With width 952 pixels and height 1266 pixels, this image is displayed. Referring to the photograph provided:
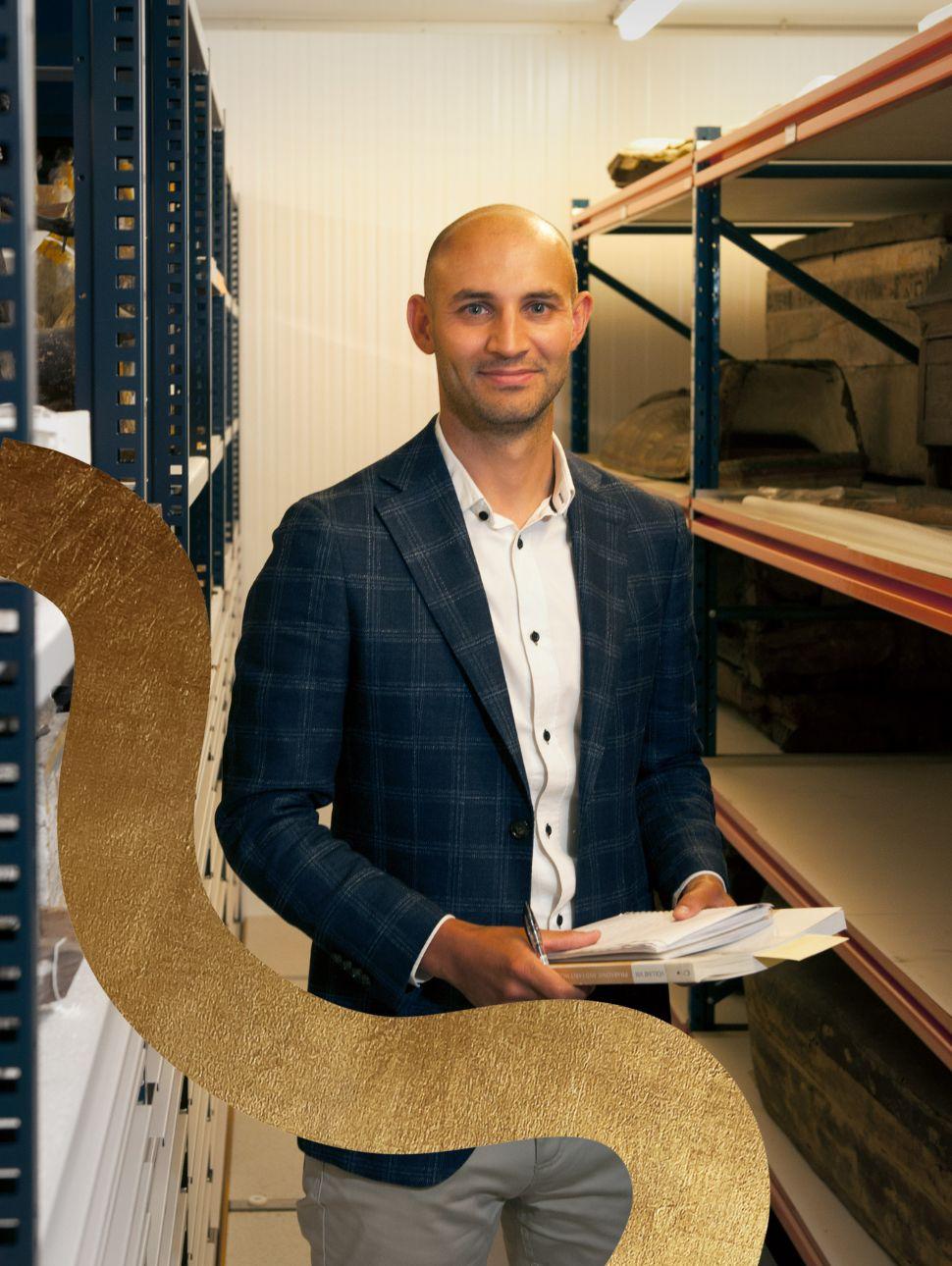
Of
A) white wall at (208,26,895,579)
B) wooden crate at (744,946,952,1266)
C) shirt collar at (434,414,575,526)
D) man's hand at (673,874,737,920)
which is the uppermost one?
white wall at (208,26,895,579)

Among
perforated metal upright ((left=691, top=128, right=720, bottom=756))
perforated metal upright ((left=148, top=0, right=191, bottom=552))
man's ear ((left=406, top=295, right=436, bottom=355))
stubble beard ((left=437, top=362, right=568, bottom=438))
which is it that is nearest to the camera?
stubble beard ((left=437, top=362, right=568, bottom=438))

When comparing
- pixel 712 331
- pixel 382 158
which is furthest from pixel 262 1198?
pixel 382 158

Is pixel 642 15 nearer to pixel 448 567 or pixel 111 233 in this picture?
pixel 111 233

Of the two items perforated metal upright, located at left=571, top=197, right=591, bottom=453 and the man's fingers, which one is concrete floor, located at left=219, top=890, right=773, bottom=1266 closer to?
the man's fingers

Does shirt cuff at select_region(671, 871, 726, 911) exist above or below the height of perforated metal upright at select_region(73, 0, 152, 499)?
below

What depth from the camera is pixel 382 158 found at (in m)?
5.68

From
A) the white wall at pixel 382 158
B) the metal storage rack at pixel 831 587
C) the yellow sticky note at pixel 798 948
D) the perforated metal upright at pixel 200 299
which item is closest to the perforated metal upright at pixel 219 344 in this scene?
the perforated metal upright at pixel 200 299

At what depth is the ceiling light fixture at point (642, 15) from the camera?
4039 mm

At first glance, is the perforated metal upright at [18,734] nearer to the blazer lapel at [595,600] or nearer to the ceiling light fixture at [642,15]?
the blazer lapel at [595,600]

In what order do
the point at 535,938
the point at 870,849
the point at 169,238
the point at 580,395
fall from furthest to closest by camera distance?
the point at 580,395, the point at 870,849, the point at 169,238, the point at 535,938

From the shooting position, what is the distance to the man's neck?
175 centimetres

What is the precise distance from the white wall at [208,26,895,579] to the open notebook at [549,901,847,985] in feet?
14.8

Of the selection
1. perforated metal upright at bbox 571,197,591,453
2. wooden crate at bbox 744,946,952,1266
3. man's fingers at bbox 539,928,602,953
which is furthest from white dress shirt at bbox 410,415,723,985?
perforated metal upright at bbox 571,197,591,453

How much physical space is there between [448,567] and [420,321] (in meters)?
0.32
